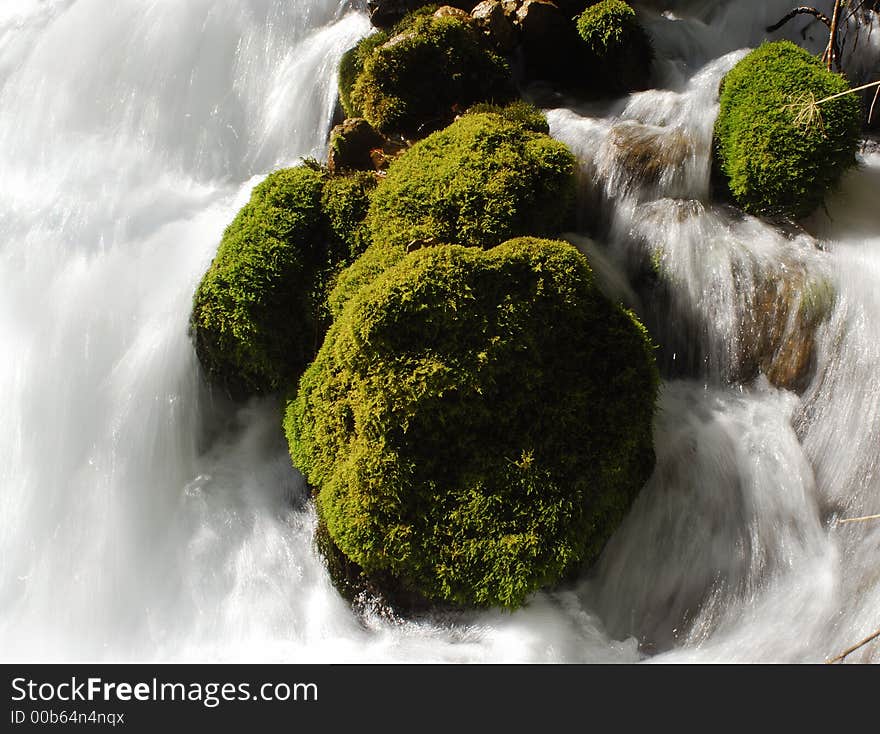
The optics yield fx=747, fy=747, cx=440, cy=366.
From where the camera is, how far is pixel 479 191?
436cm

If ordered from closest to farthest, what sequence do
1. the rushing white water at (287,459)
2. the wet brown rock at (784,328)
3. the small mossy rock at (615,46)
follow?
the rushing white water at (287,459), the wet brown rock at (784,328), the small mossy rock at (615,46)

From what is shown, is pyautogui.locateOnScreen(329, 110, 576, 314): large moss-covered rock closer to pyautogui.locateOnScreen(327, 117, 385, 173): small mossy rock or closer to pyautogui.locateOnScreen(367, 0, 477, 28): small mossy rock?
pyautogui.locateOnScreen(327, 117, 385, 173): small mossy rock

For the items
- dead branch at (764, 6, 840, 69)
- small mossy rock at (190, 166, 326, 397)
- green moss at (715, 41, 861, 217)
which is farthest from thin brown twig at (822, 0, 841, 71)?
small mossy rock at (190, 166, 326, 397)

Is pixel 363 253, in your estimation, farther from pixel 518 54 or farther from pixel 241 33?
pixel 241 33

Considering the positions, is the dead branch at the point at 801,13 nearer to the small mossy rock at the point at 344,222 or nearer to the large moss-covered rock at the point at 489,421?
the large moss-covered rock at the point at 489,421

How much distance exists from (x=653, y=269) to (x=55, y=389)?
13.1ft

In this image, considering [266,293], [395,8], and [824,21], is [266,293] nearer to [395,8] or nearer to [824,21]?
[395,8]

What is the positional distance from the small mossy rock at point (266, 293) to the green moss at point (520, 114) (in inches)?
50.4

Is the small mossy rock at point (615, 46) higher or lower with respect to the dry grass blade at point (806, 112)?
higher

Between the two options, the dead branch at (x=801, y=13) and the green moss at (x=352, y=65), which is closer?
the green moss at (x=352, y=65)

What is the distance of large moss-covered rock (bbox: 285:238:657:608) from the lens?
3.89 m

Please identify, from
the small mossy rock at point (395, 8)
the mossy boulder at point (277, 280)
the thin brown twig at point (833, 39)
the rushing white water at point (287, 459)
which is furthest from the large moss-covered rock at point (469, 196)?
the thin brown twig at point (833, 39)

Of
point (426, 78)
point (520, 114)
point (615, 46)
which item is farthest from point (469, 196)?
point (615, 46)

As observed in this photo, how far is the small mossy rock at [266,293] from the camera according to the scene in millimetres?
4668
